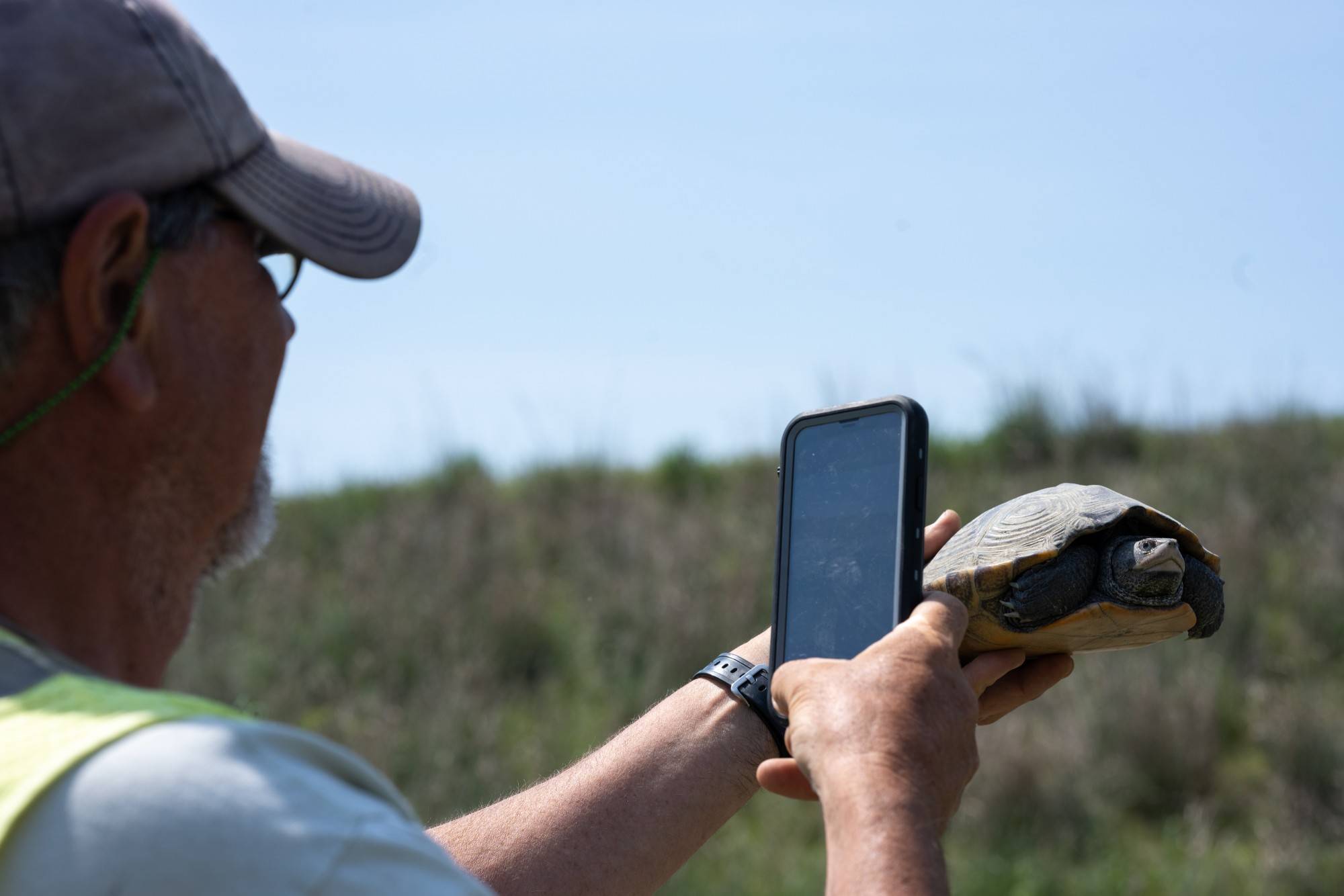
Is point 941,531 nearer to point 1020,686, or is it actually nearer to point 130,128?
point 1020,686

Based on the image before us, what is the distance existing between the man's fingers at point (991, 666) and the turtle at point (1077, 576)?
46 mm

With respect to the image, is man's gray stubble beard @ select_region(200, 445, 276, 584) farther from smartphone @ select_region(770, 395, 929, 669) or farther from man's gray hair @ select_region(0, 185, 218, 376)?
smartphone @ select_region(770, 395, 929, 669)

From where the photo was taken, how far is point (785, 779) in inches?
68.0

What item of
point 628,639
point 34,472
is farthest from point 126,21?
point 628,639

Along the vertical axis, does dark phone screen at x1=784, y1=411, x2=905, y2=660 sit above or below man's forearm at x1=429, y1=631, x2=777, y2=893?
above

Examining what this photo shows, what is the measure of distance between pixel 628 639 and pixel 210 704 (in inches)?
366

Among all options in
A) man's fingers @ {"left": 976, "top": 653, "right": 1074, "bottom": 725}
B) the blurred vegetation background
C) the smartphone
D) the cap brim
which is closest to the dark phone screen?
the smartphone

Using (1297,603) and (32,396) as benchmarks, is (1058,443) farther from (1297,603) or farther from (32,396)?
(32,396)

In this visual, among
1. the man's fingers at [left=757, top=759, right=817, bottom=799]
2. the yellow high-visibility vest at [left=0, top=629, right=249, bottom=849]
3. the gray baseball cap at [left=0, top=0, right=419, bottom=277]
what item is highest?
the gray baseball cap at [left=0, top=0, right=419, bottom=277]

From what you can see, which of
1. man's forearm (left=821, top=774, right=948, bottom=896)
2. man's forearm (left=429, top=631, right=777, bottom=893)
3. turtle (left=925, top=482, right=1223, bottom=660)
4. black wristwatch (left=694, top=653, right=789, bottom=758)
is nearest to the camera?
man's forearm (left=821, top=774, right=948, bottom=896)

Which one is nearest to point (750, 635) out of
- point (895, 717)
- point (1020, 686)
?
point (1020, 686)

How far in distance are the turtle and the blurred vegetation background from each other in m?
4.57

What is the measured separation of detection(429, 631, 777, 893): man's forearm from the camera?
1978 mm

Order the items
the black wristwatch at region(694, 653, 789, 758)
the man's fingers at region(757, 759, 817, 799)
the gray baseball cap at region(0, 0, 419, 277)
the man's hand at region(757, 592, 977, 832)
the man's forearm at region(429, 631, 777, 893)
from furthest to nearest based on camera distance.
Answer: the black wristwatch at region(694, 653, 789, 758), the man's forearm at region(429, 631, 777, 893), the man's fingers at region(757, 759, 817, 799), the man's hand at region(757, 592, 977, 832), the gray baseball cap at region(0, 0, 419, 277)
